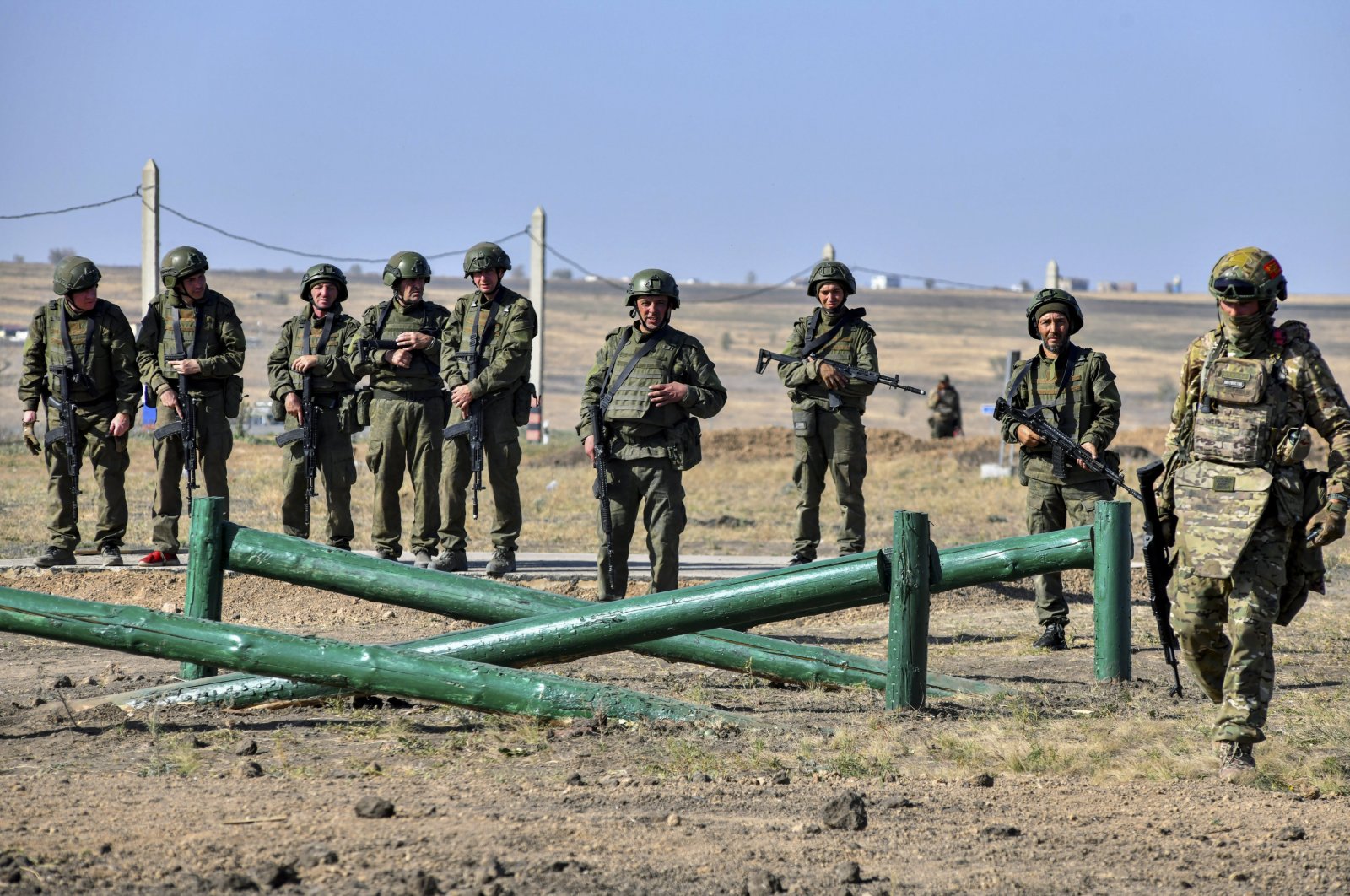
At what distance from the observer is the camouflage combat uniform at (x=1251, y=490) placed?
5.86 meters

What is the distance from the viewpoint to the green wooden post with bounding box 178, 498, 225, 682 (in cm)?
687

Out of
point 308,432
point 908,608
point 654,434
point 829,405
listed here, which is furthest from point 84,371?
point 908,608

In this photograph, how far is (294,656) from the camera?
247 inches

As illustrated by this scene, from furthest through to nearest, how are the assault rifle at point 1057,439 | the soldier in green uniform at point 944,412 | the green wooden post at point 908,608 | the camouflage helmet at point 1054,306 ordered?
the soldier in green uniform at point 944,412
the camouflage helmet at point 1054,306
the assault rifle at point 1057,439
the green wooden post at point 908,608

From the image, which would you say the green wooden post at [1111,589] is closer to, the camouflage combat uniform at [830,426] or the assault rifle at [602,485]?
the assault rifle at [602,485]

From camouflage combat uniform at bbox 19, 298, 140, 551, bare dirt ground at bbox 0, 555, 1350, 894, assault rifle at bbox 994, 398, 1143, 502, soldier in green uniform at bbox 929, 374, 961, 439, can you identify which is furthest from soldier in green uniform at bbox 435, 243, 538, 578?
soldier in green uniform at bbox 929, 374, 961, 439

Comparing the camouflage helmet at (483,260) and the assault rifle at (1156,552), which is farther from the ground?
the camouflage helmet at (483,260)

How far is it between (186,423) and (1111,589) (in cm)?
677

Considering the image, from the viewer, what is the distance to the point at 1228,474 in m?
5.95

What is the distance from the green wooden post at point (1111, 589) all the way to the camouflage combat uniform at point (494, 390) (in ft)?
15.5

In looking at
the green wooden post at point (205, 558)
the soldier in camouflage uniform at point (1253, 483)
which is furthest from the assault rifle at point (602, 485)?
the soldier in camouflage uniform at point (1253, 483)

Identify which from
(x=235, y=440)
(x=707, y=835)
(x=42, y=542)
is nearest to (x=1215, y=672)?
(x=707, y=835)

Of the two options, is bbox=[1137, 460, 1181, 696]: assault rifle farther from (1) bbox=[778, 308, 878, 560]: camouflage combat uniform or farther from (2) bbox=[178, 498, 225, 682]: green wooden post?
(1) bbox=[778, 308, 878, 560]: camouflage combat uniform

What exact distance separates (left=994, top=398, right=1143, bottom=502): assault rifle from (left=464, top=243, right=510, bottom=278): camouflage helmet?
3.79 meters
